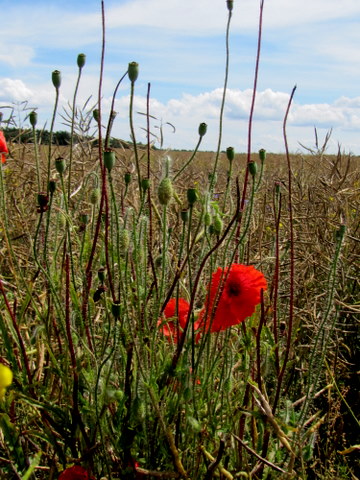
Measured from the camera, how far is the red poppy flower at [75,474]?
0.78 meters

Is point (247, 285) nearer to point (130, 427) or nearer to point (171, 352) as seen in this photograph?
point (171, 352)

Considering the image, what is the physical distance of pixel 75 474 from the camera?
79 centimetres

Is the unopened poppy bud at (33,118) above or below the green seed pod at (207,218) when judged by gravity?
above

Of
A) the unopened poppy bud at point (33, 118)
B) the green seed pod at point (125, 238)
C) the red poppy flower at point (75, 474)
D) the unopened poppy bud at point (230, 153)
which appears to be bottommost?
the red poppy flower at point (75, 474)

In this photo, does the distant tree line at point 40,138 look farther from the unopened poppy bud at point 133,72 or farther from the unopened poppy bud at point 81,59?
the unopened poppy bud at point 133,72

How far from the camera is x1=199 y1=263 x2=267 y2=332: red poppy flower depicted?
2.87ft

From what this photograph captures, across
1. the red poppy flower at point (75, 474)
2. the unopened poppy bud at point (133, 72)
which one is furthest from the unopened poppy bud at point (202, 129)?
the red poppy flower at point (75, 474)

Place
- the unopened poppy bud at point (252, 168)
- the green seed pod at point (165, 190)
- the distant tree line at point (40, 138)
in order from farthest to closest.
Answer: the distant tree line at point (40, 138)
the unopened poppy bud at point (252, 168)
the green seed pod at point (165, 190)

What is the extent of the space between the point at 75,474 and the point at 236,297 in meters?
0.38

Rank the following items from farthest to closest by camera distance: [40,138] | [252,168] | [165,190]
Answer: [40,138], [252,168], [165,190]

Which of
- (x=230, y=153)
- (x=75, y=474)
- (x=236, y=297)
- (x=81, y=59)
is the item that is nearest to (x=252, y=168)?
(x=230, y=153)

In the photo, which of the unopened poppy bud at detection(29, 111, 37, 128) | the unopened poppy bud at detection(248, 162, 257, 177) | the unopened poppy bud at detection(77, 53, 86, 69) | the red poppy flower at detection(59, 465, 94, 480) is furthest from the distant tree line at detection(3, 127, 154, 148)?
the red poppy flower at detection(59, 465, 94, 480)

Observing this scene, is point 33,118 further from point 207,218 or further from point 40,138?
point 207,218

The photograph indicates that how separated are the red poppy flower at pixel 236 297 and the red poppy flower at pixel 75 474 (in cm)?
29
